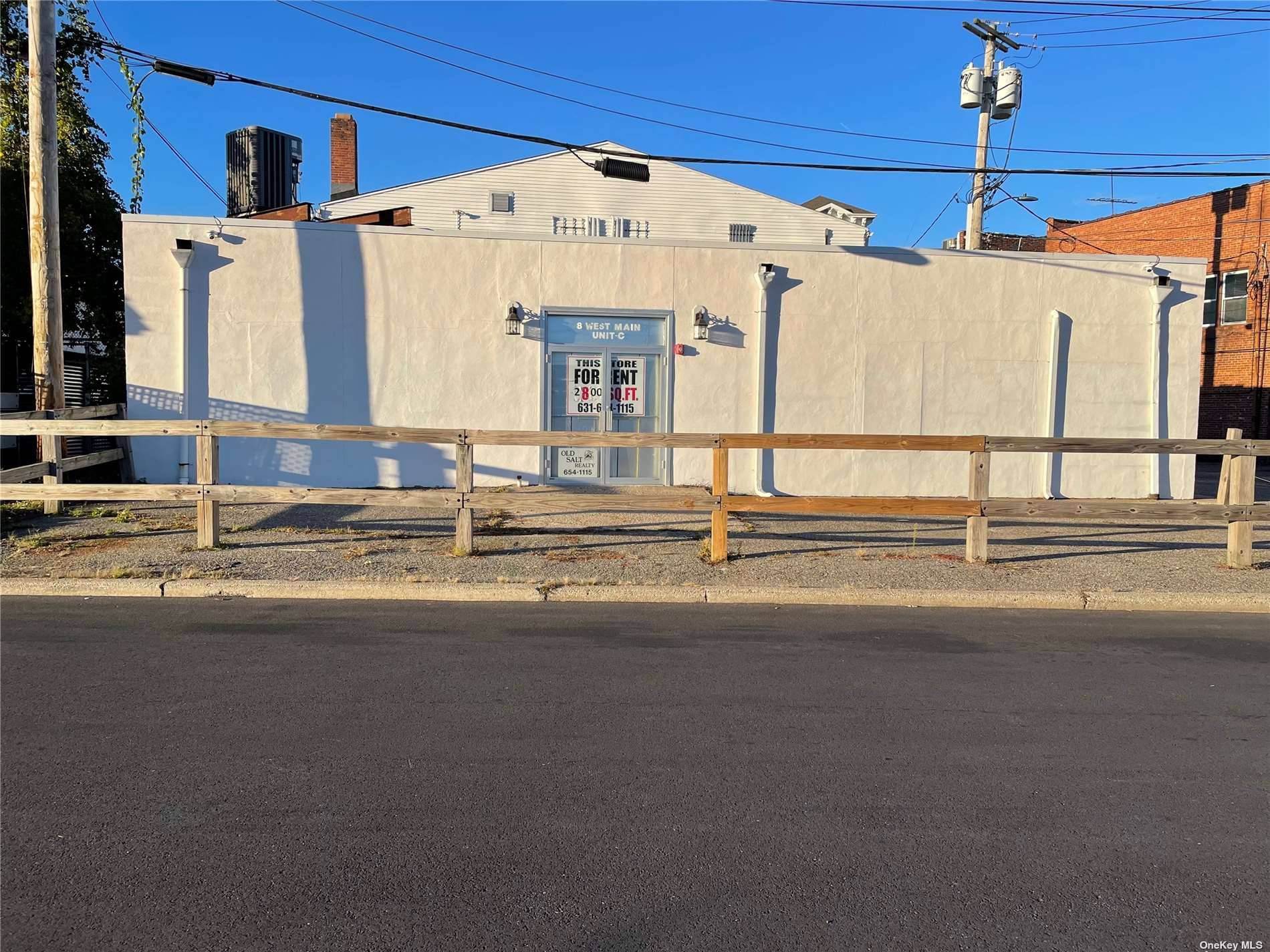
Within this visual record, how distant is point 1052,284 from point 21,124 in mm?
18164

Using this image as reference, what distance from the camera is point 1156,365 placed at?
48.0 feet

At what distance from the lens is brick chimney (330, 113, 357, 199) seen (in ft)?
92.6

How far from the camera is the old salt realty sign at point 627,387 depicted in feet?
46.2

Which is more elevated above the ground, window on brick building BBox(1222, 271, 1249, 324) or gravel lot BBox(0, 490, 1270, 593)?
window on brick building BBox(1222, 271, 1249, 324)

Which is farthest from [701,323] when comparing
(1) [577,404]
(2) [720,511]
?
(2) [720,511]

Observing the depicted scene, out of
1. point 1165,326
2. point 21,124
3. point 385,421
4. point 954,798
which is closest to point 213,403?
point 385,421

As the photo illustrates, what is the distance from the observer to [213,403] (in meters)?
13.4

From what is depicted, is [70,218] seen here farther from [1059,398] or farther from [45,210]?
[1059,398]

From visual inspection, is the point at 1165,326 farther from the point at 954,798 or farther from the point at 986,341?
the point at 954,798

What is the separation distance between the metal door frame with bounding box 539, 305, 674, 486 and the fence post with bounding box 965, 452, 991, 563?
5750mm

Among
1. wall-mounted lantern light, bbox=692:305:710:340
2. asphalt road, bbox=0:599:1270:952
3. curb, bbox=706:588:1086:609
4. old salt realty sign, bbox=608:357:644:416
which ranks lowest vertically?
asphalt road, bbox=0:599:1270:952

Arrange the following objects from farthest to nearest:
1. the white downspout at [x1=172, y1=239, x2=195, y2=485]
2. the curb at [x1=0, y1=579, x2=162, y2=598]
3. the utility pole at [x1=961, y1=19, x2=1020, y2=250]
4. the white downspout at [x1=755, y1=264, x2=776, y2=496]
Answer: the utility pole at [x1=961, y1=19, x2=1020, y2=250]
the white downspout at [x1=755, y1=264, x2=776, y2=496]
the white downspout at [x1=172, y1=239, x2=195, y2=485]
the curb at [x1=0, y1=579, x2=162, y2=598]

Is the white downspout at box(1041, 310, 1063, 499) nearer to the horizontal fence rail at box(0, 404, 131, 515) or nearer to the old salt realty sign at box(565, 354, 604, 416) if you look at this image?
the old salt realty sign at box(565, 354, 604, 416)

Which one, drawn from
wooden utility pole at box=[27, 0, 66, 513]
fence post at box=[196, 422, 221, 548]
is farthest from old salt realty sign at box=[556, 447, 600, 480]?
wooden utility pole at box=[27, 0, 66, 513]
